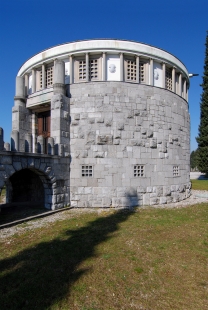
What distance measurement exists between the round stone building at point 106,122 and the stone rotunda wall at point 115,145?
0.17 feet

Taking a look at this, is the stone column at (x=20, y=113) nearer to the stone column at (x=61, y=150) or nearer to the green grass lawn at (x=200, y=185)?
Result: the stone column at (x=61, y=150)

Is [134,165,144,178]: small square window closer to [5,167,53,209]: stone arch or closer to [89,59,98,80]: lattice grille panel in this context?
[89,59,98,80]: lattice grille panel

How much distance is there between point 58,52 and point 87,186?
7.62 m

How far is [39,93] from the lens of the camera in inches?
470

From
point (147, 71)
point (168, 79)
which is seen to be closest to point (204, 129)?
point (168, 79)

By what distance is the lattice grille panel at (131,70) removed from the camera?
11.6 metres

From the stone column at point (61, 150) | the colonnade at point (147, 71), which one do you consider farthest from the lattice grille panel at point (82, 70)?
the stone column at point (61, 150)

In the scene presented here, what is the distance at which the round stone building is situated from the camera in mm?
10899

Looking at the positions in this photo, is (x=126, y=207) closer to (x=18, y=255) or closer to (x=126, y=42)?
(x=18, y=255)

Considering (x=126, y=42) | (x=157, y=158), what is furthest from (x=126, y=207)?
(x=126, y=42)

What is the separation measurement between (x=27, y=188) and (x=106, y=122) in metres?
6.77

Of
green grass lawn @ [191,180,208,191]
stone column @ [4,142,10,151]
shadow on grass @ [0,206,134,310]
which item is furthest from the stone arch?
green grass lawn @ [191,180,208,191]

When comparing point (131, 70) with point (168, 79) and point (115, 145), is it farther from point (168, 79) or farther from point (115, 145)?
point (115, 145)

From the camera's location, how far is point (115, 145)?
11078 mm
